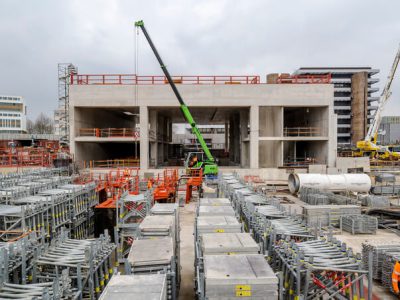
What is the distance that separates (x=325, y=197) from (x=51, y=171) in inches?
813

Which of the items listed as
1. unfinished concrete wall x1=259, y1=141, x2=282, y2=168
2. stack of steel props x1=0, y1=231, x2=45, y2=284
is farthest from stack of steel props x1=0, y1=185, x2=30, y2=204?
unfinished concrete wall x1=259, y1=141, x2=282, y2=168

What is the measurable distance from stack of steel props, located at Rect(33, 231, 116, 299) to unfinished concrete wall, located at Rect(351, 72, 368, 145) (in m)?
72.2

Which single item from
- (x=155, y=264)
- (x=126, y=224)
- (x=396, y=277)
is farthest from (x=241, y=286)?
(x=126, y=224)

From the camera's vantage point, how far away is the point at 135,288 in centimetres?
454

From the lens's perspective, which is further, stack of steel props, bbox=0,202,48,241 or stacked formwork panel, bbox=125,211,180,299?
stack of steel props, bbox=0,202,48,241

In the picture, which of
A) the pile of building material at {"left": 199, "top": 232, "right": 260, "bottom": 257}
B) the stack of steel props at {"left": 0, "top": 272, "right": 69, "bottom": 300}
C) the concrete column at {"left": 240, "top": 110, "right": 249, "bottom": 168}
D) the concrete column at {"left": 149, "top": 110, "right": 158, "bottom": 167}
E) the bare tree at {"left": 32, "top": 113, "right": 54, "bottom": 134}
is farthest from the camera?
the bare tree at {"left": 32, "top": 113, "right": 54, "bottom": 134}

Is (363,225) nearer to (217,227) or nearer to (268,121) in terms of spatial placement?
(217,227)

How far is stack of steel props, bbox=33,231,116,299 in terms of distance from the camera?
21.7 feet

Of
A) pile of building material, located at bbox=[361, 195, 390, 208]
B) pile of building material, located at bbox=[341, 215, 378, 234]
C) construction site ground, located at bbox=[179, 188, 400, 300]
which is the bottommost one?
construction site ground, located at bbox=[179, 188, 400, 300]

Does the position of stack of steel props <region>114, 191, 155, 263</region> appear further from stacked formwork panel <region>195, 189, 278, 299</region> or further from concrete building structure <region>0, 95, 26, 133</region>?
concrete building structure <region>0, 95, 26, 133</region>

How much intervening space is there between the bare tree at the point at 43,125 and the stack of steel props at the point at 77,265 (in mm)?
95432

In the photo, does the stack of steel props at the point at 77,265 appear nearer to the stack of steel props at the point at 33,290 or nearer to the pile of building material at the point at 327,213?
the stack of steel props at the point at 33,290

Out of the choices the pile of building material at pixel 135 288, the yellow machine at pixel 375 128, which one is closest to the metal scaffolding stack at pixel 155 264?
the pile of building material at pixel 135 288

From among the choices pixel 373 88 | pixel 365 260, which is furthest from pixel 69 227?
pixel 373 88
